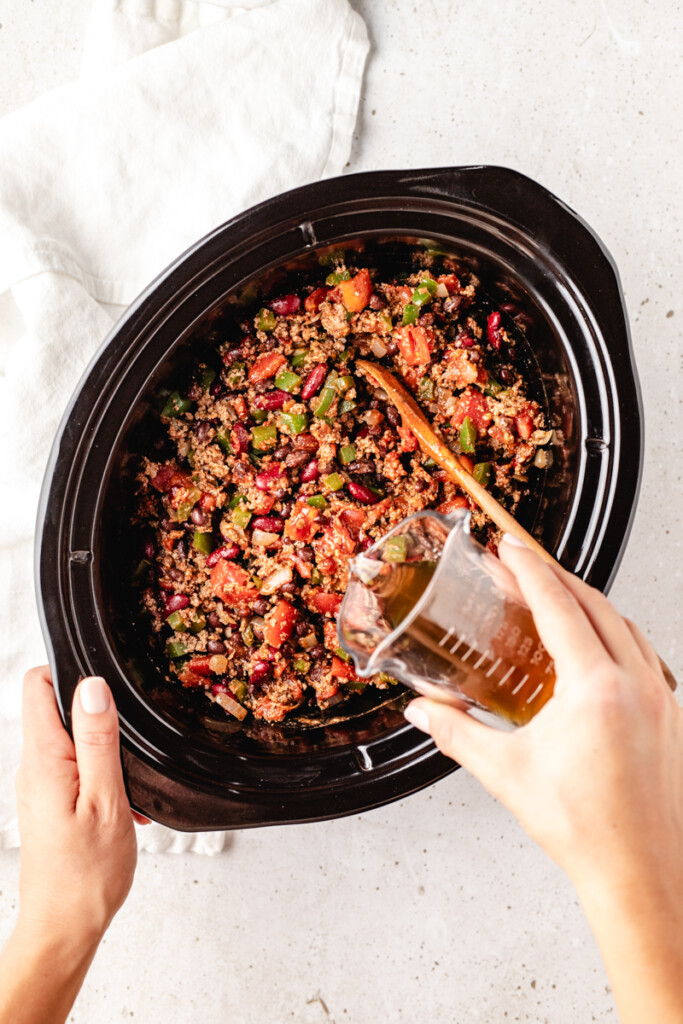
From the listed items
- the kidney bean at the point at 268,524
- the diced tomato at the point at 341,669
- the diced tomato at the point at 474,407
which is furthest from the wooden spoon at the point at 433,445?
the diced tomato at the point at 341,669

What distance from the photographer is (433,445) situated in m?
2.00

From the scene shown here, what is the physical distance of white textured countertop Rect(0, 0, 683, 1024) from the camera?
7.51 feet

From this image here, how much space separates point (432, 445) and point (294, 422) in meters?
0.38

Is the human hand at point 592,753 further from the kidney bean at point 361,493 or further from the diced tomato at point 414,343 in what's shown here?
the diced tomato at point 414,343

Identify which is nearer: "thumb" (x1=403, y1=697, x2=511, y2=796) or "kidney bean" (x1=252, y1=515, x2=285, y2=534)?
"thumb" (x1=403, y1=697, x2=511, y2=796)

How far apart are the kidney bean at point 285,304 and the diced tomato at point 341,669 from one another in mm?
946

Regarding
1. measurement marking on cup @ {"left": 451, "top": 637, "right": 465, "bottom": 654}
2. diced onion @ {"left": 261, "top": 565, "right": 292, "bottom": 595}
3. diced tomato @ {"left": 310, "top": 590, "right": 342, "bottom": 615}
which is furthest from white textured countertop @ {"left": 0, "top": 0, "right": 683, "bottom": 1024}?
measurement marking on cup @ {"left": 451, "top": 637, "right": 465, "bottom": 654}

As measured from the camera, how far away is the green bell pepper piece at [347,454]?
2068 mm

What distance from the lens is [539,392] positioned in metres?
2.04

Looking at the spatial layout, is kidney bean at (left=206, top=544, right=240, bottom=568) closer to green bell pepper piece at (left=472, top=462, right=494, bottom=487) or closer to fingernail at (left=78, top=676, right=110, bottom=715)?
fingernail at (left=78, top=676, right=110, bottom=715)

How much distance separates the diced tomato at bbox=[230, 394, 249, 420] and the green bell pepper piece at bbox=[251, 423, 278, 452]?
0.16ft

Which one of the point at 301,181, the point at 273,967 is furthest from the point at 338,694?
the point at 301,181

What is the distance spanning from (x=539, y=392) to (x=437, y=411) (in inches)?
10.9

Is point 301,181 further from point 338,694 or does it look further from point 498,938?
point 498,938
